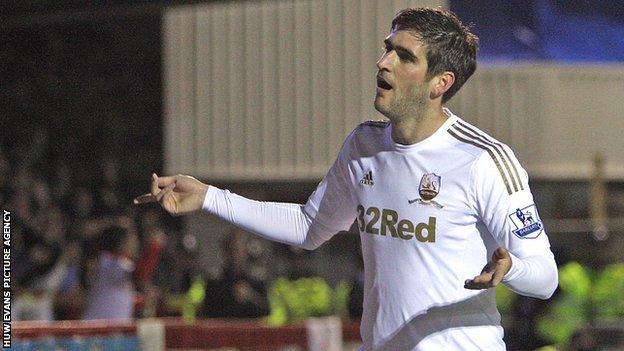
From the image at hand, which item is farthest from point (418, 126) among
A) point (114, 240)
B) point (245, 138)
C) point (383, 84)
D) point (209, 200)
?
point (245, 138)

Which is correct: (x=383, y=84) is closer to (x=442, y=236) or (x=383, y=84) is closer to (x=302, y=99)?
(x=442, y=236)

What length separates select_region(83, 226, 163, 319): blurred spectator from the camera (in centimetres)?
1134

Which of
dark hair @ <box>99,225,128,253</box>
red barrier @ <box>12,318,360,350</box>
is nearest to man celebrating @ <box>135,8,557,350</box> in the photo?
red barrier @ <box>12,318,360,350</box>

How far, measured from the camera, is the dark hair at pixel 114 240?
1132 centimetres

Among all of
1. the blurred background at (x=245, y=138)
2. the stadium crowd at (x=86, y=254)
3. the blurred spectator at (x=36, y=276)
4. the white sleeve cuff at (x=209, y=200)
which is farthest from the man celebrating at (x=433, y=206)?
the blurred spectator at (x=36, y=276)

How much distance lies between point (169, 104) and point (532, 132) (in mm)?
4265

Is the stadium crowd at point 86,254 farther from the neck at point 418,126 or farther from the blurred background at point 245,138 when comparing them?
the neck at point 418,126

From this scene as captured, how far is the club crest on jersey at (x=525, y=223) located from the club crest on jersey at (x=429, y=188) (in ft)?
0.88

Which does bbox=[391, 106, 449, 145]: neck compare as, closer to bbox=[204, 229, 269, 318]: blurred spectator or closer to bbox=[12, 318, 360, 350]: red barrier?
bbox=[12, 318, 360, 350]: red barrier

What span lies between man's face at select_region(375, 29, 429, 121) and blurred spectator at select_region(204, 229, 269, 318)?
7801mm

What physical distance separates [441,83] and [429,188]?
39cm

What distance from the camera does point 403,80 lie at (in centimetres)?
480

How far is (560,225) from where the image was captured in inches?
561

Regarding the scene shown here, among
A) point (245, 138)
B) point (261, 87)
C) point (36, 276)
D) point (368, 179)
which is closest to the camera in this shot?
point (368, 179)
